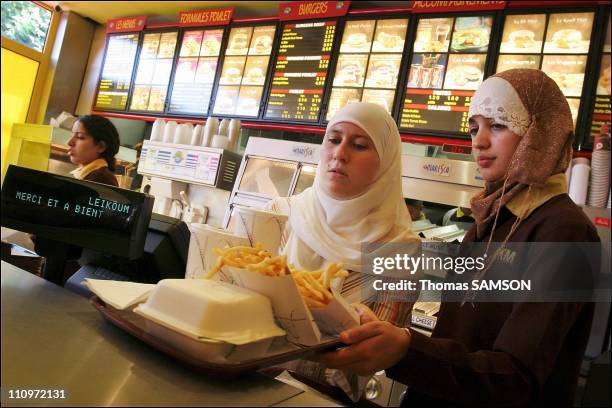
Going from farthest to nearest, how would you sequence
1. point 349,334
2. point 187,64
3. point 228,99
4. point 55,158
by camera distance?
point 55,158 → point 187,64 → point 228,99 → point 349,334

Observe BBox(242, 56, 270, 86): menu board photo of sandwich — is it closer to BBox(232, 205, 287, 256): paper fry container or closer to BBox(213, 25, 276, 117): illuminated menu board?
BBox(213, 25, 276, 117): illuminated menu board

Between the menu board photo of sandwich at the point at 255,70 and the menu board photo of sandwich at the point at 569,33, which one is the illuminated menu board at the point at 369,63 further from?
the menu board photo of sandwich at the point at 569,33

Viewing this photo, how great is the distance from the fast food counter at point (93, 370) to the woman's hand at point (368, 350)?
14 centimetres

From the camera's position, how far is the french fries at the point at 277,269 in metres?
0.54

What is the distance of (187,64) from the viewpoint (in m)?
4.25

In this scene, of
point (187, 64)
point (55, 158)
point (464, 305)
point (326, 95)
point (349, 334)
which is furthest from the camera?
point (55, 158)

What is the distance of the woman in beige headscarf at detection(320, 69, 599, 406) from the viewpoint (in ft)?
2.31

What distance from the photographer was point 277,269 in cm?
54

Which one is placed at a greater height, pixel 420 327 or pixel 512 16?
pixel 512 16

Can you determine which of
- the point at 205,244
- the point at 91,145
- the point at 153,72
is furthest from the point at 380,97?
the point at 205,244

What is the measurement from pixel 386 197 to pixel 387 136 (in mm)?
203

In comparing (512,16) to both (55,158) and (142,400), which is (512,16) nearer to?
(142,400)

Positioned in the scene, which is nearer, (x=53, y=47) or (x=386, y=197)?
(x=386, y=197)

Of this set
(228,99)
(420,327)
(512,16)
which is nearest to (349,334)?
(420,327)
